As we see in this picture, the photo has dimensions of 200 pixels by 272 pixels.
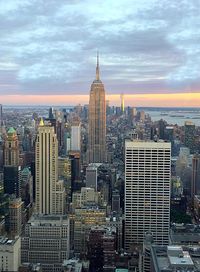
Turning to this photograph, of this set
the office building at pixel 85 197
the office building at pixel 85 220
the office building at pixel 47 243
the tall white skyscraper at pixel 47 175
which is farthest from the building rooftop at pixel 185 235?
the tall white skyscraper at pixel 47 175

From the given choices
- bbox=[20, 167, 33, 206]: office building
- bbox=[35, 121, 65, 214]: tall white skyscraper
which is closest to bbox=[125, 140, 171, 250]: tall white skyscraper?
bbox=[35, 121, 65, 214]: tall white skyscraper

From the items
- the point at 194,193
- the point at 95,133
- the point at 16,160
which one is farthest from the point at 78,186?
the point at 95,133

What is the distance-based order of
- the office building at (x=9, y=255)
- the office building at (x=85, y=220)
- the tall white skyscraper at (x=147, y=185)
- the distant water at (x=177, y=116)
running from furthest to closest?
the tall white skyscraper at (x=147, y=185) → the distant water at (x=177, y=116) → the office building at (x=85, y=220) → the office building at (x=9, y=255)

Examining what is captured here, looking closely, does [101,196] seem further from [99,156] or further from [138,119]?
[99,156]

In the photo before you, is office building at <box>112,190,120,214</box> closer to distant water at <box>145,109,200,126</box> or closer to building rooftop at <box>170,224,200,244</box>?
distant water at <box>145,109,200,126</box>

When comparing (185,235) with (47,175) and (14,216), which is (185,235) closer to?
(14,216)

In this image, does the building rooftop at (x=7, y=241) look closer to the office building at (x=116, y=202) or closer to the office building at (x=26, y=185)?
the office building at (x=116, y=202)

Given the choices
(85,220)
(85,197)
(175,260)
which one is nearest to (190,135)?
(85,197)
